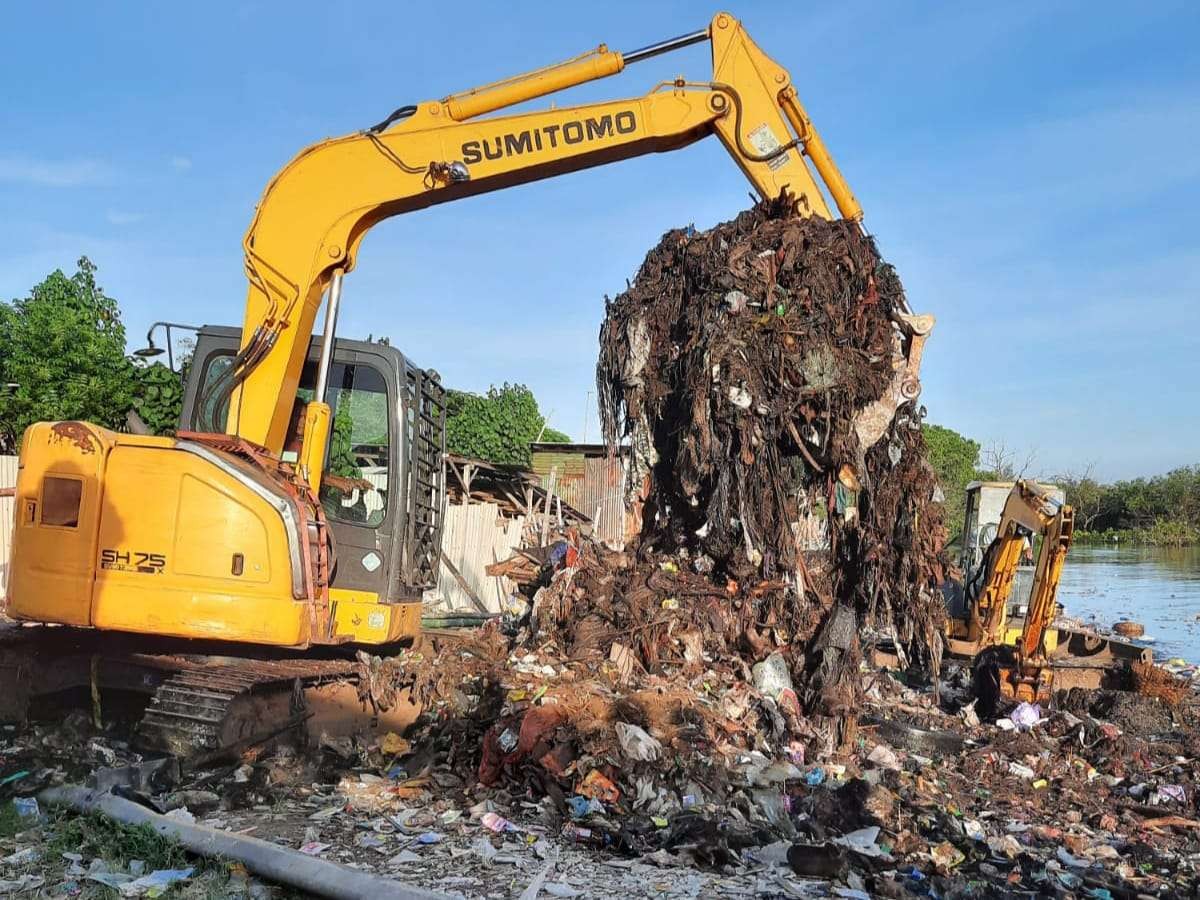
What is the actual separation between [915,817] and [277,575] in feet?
12.3

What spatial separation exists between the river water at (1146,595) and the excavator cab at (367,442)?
37.6 feet

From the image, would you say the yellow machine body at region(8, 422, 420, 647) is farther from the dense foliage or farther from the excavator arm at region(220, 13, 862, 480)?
the dense foliage

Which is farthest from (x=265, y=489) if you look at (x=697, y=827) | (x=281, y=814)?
(x=697, y=827)

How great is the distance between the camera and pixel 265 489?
5164 mm

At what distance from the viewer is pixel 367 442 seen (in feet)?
20.2

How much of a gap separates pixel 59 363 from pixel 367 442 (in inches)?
278

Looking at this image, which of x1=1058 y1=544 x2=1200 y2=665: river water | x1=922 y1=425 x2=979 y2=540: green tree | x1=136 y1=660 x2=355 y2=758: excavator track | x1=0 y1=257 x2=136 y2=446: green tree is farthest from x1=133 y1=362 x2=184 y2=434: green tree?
x1=922 y1=425 x2=979 y2=540: green tree

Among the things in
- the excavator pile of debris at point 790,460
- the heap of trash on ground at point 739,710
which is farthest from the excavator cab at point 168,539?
the excavator pile of debris at point 790,460

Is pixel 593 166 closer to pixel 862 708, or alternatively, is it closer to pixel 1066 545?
pixel 862 708

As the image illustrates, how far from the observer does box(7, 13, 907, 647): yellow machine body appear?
5.14m

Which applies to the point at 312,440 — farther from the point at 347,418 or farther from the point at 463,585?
the point at 463,585

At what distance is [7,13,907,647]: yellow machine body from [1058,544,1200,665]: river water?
10.9 m

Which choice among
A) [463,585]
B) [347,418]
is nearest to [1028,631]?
[347,418]

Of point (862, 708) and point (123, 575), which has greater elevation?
point (123, 575)
